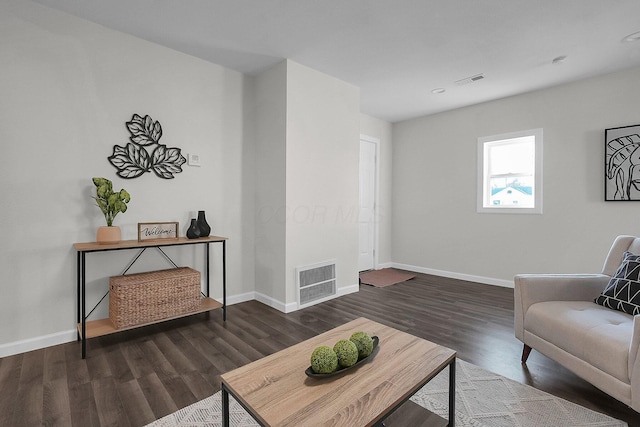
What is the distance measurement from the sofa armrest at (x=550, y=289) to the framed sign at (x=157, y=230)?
2.91 meters

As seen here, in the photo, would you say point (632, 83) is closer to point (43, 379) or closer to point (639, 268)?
point (639, 268)

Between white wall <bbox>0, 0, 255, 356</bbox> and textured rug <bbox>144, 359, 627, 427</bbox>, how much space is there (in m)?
1.63

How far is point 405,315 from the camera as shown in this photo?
3209 mm

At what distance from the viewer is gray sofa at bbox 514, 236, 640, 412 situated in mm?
1560

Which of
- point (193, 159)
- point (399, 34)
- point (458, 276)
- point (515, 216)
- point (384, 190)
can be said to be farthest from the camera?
point (384, 190)

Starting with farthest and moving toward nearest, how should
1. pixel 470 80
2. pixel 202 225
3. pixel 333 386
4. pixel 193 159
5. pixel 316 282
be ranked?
pixel 470 80 < pixel 316 282 < pixel 193 159 < pixel 202 225 < pixel 333 386

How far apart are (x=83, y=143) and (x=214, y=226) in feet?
4.46

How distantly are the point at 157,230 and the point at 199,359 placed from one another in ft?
4.06

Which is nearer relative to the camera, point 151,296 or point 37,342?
point 37,342

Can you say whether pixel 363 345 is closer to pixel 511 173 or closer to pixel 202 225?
pixel 202 225

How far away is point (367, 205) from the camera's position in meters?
5.38

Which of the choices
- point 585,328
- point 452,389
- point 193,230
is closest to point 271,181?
point 193,230

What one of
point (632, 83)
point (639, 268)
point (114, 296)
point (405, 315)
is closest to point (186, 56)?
point (114, 296)

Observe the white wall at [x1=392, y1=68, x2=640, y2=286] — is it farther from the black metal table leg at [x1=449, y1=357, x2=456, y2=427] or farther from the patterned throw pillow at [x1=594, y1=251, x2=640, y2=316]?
the black metal table leg at [x1=449, y1=357, x2=456, y2=427]
